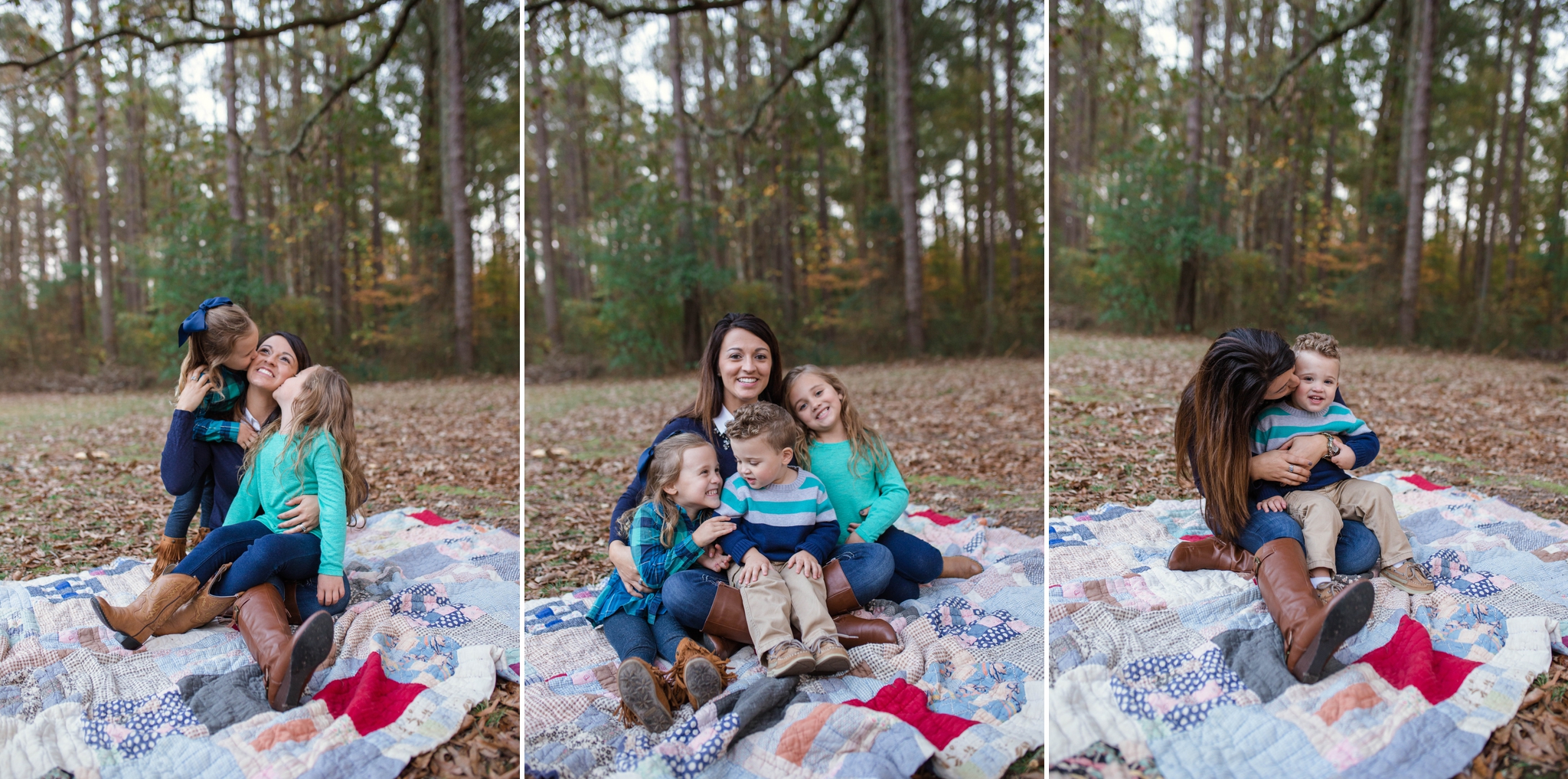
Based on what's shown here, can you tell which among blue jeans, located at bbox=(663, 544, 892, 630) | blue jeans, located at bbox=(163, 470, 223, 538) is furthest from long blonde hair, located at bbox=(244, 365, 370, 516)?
blue jeans, located at bbox=(663, 544, 892, 630)

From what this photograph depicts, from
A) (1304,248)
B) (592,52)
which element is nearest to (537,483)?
(592,52)

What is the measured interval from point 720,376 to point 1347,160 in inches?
327

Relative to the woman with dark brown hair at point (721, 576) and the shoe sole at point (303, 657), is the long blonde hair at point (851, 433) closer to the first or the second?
the woman with dark brown hair at point (721, 576)

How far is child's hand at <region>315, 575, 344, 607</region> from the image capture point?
275 centimetres

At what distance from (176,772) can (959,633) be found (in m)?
2.11

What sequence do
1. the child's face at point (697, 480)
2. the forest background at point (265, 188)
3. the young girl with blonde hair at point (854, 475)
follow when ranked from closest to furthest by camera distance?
A: the child's face at point (697, 480)
the young girl with blonde hair at point (854, 475)
the forest background at point (265, 188)

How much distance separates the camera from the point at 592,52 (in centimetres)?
963

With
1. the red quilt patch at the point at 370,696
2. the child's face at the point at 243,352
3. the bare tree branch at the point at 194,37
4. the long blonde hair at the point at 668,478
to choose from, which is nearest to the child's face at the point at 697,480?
the long blonde hair at the point at 668,478

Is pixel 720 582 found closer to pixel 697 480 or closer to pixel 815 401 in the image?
pixel 697 480

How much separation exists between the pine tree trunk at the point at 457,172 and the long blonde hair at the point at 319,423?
5.58 metres

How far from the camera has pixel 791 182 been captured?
9.49 metres

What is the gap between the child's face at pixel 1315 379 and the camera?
9.61 feet

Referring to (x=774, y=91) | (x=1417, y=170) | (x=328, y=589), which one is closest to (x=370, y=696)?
(x=328, y=589)

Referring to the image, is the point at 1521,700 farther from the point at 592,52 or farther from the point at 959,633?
the point at 592,52
